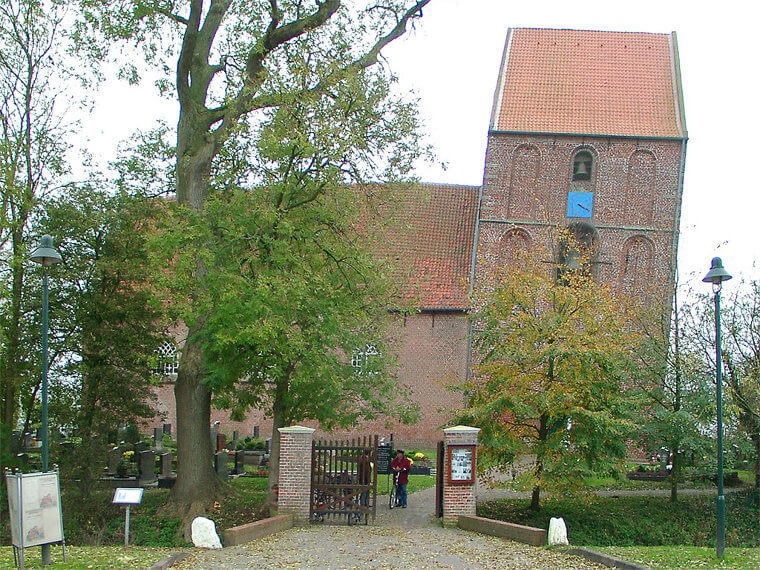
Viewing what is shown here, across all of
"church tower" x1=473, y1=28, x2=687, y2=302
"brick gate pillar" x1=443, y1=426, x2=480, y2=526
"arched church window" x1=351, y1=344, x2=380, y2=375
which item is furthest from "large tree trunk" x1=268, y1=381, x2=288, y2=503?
"church tower" x1=473, y1=28, x2=687, y2=302

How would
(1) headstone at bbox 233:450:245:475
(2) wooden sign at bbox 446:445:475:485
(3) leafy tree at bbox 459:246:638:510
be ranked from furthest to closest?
(1) headstone at bbox 233:450:245:475
(3) leafy tree at bbox 459:246:638:510
(2) wooden sign at bbox 446:445:475:485

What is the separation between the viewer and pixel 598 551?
13.0 metres

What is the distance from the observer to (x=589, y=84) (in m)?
31.8

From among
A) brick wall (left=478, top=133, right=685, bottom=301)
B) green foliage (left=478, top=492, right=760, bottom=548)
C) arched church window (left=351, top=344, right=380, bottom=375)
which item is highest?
brick wall (left=478, top=133, right=685, bottom=301)

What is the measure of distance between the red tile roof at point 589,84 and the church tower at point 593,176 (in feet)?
0.18

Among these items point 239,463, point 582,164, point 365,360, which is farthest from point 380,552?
point 582,164

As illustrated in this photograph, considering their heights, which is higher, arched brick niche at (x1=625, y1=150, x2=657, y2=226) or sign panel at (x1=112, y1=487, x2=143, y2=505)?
arched brick niche at (x1=625, y1=150, x2=657, y2=226)

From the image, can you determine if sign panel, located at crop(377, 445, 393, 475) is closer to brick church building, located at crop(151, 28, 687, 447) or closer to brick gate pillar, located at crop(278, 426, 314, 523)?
brick church building, located at crop(151, 28, 687, 447)

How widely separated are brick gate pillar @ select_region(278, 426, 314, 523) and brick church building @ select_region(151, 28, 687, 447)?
→ 12554 mm

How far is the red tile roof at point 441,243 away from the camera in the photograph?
101ft

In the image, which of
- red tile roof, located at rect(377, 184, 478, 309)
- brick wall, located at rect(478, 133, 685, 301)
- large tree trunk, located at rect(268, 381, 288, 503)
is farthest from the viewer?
red tile roof, located at rect(377, 184, 478, 309)

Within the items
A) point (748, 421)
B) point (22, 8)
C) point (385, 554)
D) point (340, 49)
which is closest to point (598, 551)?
point (385, 554)

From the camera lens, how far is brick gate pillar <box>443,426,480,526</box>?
52.1ft

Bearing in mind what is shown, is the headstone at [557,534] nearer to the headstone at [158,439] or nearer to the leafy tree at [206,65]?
the leafy tree at [206,65]
